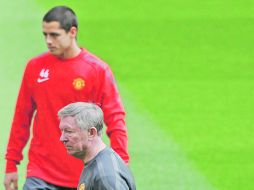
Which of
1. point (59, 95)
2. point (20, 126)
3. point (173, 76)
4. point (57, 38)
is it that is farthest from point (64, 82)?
point (173, 76)

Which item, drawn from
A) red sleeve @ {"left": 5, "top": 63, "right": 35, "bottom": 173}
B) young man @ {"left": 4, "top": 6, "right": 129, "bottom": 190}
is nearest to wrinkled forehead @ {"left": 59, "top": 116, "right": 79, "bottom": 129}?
young man @ {"left": 4, "top": 6, "right": 129, "bottom": 190}

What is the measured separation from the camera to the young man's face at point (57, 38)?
9.95 m

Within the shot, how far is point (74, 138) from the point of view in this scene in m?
7.85

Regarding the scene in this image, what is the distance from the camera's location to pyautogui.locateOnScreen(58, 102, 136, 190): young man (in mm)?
7707

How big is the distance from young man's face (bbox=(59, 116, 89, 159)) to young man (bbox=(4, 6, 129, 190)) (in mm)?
1941

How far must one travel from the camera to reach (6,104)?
1698 cm

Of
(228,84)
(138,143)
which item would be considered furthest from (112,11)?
(138,143)

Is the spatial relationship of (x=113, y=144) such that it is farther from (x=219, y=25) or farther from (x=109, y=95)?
(x=219, y=25)

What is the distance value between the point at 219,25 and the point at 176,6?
4.80 ft

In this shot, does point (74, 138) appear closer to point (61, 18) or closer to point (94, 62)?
point (94, 62)

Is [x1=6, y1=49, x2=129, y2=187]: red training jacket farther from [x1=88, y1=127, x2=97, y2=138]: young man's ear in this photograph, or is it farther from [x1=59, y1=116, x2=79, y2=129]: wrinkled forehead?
[x1=88, y1=127, x2=97, y2=138]: young man's ear

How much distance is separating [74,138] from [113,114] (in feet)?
7.04

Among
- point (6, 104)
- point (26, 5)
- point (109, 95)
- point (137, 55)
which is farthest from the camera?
point (26, 5)

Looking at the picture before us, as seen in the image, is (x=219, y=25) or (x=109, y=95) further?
(x=219, y=25)
